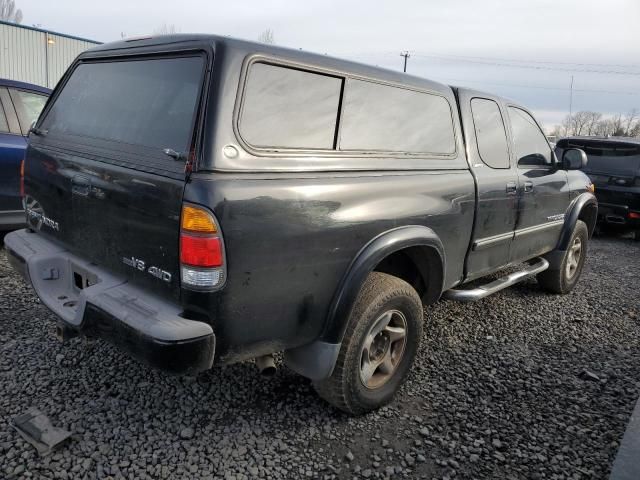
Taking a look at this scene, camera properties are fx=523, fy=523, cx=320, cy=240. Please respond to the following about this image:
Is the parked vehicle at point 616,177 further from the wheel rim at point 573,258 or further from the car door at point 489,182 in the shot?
the car door at point 489,182

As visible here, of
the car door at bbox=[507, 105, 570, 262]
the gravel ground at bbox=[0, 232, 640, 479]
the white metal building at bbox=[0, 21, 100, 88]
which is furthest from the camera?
the white metal building at bbox=[0, 21, 100, 88]

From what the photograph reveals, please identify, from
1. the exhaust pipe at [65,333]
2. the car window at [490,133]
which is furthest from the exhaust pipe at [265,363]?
the car window at [490,133]

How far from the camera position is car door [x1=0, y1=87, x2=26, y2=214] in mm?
5070

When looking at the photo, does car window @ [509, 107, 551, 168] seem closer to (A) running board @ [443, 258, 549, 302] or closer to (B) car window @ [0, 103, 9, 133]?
(A) running board @ [443, 258, 549, 302]

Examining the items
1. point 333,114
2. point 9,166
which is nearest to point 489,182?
point 333,114

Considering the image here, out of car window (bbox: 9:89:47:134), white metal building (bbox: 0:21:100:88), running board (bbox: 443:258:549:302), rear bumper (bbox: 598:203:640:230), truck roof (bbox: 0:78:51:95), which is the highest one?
white metal building (bbox: 0:21:100:88)

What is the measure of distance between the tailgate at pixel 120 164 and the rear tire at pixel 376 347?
0.99 m

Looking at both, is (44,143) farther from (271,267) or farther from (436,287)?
(436,287)

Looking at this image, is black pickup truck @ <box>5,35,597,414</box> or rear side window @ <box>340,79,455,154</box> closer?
black pickup truck @ <box>5,35,597,414</box>

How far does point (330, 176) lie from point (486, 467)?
1.64m

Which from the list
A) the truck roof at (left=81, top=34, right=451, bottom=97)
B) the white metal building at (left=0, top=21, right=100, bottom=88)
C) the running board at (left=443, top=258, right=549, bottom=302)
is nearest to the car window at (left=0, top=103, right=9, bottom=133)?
the truck roof at (left=81, top=34, right=451, bottom=97)

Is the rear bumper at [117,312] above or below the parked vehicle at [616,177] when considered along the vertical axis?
below

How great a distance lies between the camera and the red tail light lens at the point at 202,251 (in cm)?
210

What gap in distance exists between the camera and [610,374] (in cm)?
368
